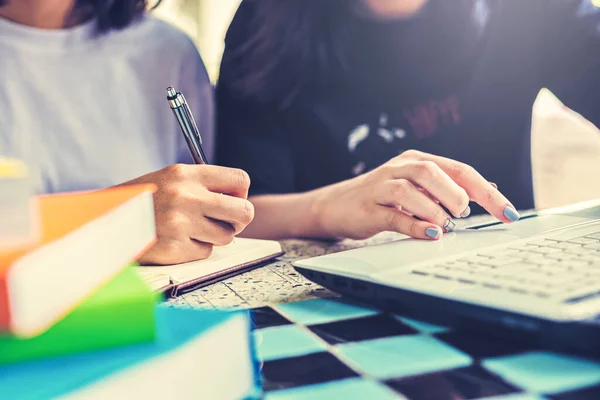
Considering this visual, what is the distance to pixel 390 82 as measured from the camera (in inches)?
49.7

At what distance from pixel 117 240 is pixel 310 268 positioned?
0.69ft

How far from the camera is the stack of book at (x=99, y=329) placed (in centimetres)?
22

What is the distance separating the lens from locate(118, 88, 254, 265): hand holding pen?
610 mm

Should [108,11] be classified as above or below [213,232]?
above

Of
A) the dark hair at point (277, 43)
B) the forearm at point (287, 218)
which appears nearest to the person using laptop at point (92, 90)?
the dark hair at point (277, 43)

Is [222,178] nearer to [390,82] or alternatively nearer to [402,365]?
[402,365]

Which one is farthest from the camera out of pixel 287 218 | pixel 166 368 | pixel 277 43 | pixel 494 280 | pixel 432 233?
pixel 277 43

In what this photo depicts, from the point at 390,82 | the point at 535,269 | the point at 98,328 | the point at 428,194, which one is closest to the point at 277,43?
the point at 390,82

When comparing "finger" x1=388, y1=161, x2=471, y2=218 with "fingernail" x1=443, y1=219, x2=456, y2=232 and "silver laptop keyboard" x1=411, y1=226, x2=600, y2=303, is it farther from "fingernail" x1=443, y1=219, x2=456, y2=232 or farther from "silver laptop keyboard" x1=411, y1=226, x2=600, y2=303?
"silver laptop keyboard" x1=411, y1=226, x2=600, y2=303

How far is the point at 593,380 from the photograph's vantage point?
287 millimetres

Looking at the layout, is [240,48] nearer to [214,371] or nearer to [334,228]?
[334,228]

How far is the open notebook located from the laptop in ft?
0.36

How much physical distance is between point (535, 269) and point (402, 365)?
0.13 m

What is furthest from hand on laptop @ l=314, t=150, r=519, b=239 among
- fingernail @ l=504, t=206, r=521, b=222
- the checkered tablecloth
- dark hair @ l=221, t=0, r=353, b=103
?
dark hair @ l=221, t=0, r=353, b=103
